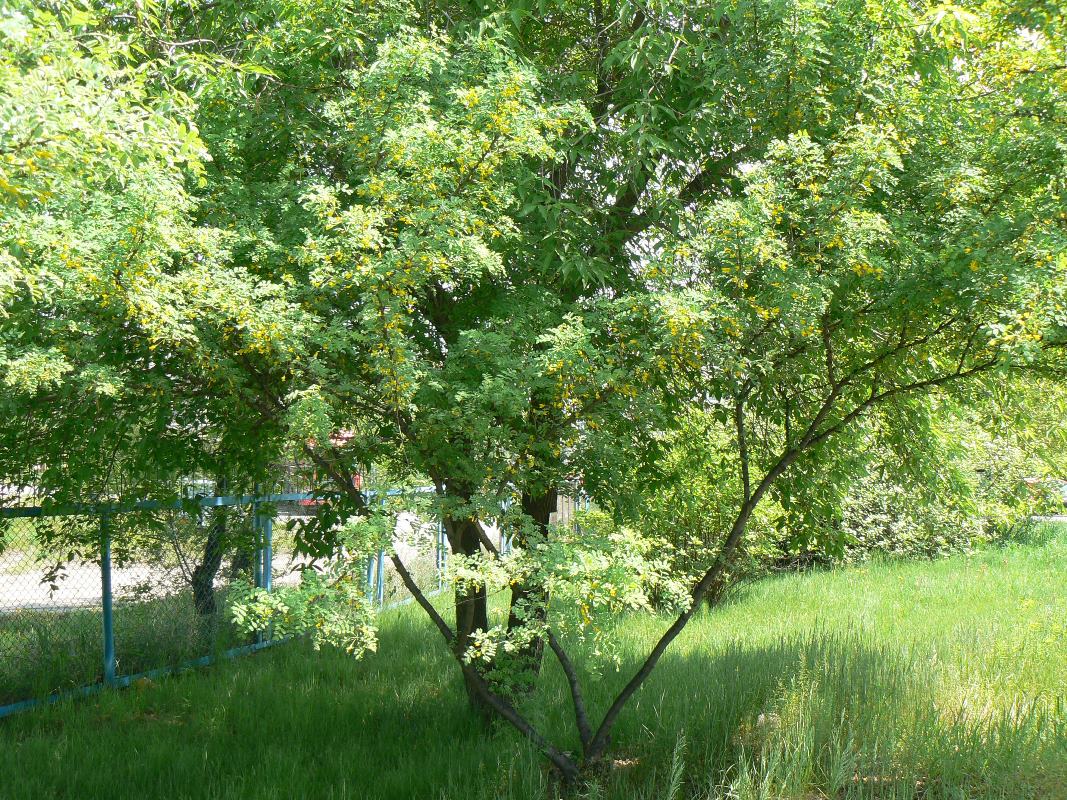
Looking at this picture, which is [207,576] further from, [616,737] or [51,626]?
[616,737]

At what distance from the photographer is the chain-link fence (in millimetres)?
6336

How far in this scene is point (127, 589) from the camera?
7.40 metres

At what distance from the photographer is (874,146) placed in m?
3.84

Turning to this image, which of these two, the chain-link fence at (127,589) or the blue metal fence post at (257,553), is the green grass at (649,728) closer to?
the chain-link fence at (127,589)

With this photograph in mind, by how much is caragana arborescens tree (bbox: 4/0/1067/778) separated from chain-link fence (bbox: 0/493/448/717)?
1.54 metres

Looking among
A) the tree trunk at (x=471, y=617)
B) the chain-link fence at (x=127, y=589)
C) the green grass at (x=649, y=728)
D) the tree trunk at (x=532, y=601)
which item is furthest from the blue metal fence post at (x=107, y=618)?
the tree trunk at (x=532, y=601)

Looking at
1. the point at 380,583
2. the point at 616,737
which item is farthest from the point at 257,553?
the point at 380,583

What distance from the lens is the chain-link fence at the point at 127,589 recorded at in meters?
6.34

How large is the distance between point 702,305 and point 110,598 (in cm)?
552

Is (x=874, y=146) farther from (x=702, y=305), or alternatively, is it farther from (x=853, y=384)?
(x=853, y=384)

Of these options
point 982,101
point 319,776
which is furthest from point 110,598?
point 982,101

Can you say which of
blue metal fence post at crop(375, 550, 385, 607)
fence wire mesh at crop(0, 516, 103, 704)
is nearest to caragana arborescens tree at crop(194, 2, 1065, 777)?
fence wire mesh at crop(0, 516, 103, 704)

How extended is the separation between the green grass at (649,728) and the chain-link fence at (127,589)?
15.4 inches

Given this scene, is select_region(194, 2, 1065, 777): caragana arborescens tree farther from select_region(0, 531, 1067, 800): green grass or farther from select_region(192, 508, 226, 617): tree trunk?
select_region(192, 508, 226, 617): tree trunk
